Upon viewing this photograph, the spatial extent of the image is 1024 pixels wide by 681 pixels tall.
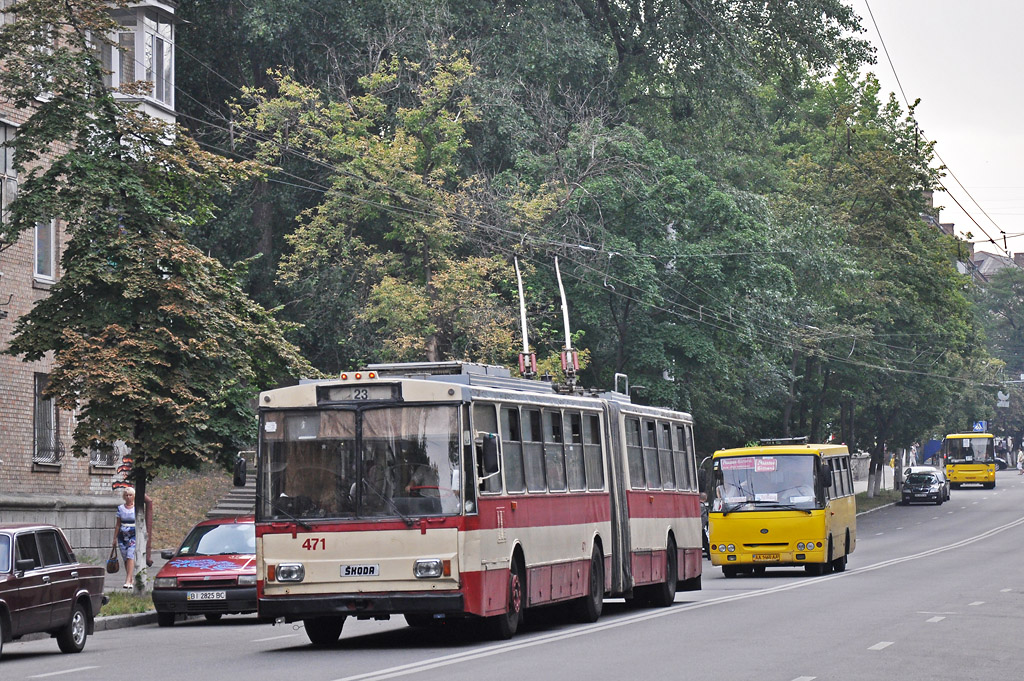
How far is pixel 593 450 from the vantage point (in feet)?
69.2

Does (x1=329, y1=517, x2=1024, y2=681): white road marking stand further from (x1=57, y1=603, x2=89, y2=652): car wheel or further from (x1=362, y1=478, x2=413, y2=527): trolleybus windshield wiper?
(x1=57, y1=603, x2=89, y2=652): car wheel

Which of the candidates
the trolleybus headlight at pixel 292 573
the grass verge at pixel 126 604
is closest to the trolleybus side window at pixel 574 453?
the trolleybus headlight at pixel 292 573

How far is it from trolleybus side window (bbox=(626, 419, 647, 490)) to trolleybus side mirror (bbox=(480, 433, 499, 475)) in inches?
259

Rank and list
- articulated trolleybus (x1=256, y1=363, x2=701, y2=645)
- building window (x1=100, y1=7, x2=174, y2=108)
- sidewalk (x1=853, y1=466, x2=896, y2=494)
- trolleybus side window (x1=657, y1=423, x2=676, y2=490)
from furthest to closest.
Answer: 1. sidewalk (x1=853, y1=466, x2=896, y2=494)
2. building window (x1=100, y1=7, x2=174, y2=108)
3. trolleybus side window (x1=657, y1=423, x2=676, y2=490)
4. articulated trolleybus (x1=256, y1=363, x2=701, y2=645)

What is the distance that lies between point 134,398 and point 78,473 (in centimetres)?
1149

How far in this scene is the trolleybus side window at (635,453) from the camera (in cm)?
2281

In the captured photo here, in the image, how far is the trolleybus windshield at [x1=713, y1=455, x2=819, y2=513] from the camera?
32.0 metres

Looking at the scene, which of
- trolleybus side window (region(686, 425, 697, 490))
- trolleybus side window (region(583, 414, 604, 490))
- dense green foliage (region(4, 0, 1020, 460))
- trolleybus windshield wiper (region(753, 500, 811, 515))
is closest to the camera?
trolleybus side window (region(583, 414, 604, 490))

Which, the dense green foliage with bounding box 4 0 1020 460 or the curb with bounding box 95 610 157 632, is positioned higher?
the dense green foliage with bounding box 4 0 1020 460

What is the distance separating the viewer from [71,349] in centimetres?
2445

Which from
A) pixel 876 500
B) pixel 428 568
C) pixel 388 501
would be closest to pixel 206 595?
pixel 388 501

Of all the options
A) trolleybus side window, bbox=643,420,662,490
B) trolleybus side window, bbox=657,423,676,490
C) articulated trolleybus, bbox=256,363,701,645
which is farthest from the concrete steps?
articulated trolleybus, bbox=256,363,701,645

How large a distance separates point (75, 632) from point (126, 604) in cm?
652

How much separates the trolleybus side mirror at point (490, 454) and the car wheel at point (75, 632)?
5.10m
